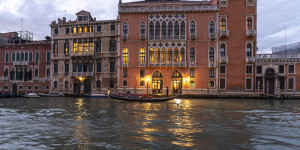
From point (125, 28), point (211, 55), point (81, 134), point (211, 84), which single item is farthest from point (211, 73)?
point (81, 134)

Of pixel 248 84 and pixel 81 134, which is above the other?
pixel 248 84

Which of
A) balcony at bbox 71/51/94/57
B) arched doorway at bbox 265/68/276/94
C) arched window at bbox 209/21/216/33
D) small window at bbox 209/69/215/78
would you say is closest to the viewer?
arched doorway at bbox 265/68/276/94

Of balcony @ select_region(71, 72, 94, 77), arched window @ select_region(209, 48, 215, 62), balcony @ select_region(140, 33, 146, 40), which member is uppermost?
balcony @ select_region(140, 33, 146, 40)

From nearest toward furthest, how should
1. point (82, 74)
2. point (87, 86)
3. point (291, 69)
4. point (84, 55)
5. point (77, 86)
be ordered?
point (291, 69) → point (82, 74) → point (84, 55) → point (87, 86) → point (77, 86)

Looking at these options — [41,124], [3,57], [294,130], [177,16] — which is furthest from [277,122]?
[3,57]

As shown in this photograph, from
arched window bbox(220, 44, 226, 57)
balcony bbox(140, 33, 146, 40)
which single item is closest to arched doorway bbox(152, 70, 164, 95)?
balcony bbox(140, 33, 146, 40)

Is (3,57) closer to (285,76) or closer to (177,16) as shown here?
(177,16)

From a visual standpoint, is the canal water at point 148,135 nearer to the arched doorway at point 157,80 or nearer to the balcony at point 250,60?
the arched doorway at point 157,80

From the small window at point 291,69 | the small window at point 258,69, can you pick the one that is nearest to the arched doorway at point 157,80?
the small window at point 258,69

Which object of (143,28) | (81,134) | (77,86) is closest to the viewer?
(81,134)

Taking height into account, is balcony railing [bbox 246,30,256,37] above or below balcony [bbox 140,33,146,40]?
above

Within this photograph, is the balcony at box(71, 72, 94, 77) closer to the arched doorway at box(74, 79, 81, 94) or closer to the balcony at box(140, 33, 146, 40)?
the arched doorway at box(74, 79, 81, 94)

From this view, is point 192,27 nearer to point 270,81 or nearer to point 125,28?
point 125,28

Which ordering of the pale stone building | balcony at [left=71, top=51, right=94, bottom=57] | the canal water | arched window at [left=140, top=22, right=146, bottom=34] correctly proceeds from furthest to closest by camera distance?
balcony at [left=71, top=51, right=94, bottom=57], the pale stone building, arched window at [left=140, top=22, right=146, bottom=34], the canal water
